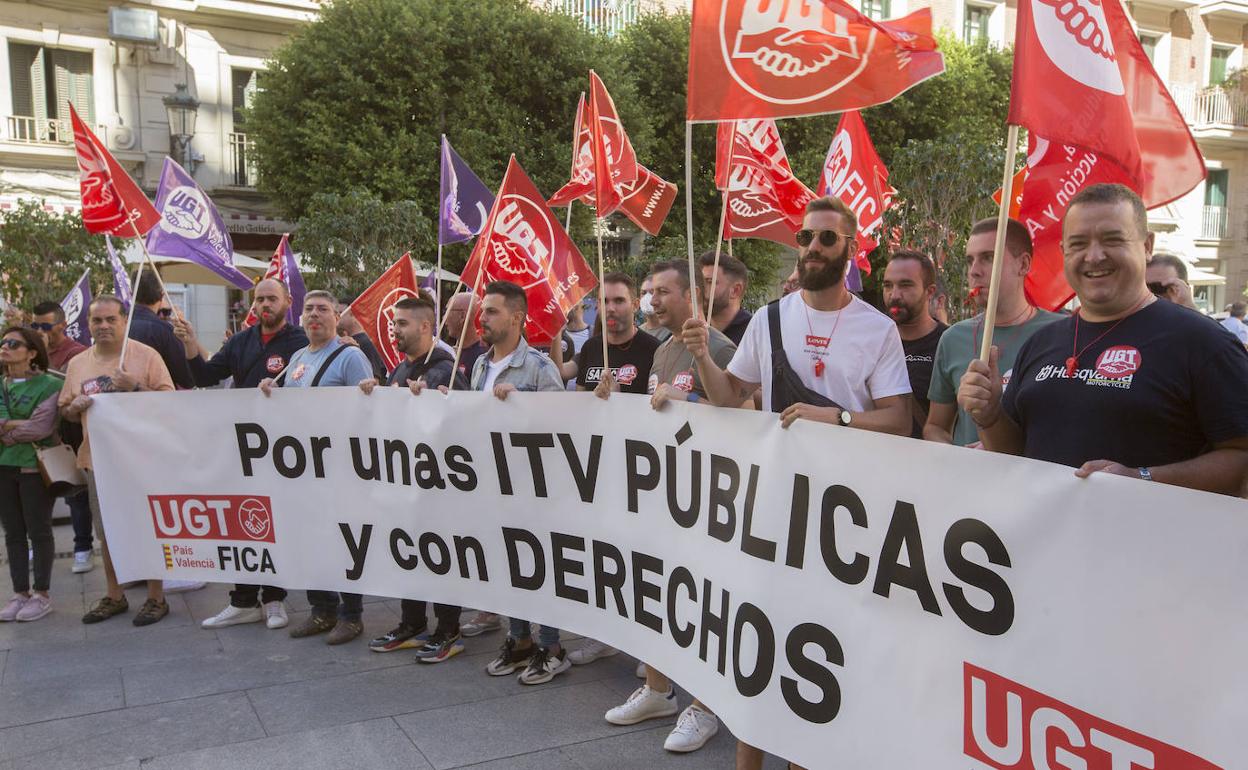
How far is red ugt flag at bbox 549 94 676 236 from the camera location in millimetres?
7195

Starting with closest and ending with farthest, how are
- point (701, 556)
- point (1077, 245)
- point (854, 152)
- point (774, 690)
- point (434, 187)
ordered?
point (1077, 245) < point (774, 690) < point (701, 556) < point (854, 152) < point (434, 187)

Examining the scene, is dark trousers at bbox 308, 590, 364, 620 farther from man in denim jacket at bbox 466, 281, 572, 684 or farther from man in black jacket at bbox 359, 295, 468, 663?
man in denim jacket at bbox 466, 281, 572, 684

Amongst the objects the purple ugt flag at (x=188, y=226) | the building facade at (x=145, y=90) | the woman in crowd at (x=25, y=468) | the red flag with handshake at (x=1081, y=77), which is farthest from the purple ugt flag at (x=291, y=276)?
the building facade at (x=145, y=90)

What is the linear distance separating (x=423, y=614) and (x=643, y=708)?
1.54 metres

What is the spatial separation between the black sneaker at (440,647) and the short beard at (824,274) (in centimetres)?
264

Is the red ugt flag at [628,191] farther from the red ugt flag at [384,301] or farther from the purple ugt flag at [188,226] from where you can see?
the purple ugt flag at [188,226]

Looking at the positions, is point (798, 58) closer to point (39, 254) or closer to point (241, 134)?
point (39, 254)

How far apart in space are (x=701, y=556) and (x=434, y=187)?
51.4 ft

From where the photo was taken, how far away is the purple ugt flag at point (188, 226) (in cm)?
637

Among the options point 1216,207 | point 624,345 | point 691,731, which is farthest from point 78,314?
point 1216,207

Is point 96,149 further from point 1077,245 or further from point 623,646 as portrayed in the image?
point 1077,245

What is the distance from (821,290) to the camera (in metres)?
3.43

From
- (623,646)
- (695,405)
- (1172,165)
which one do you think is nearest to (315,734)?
(623,646)

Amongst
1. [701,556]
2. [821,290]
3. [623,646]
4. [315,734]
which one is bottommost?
[315,734]
